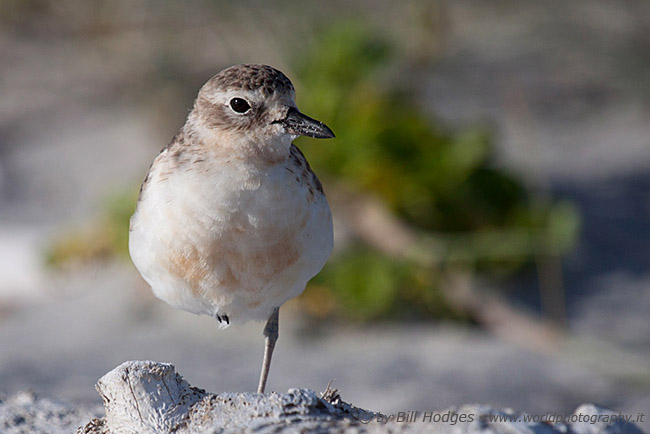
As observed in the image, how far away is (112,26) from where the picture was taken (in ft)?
29.6

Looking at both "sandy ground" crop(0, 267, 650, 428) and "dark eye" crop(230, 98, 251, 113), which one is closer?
"dark eye" crop(230, 98, 251, 113)

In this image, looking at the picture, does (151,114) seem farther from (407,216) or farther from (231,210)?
(231,210)

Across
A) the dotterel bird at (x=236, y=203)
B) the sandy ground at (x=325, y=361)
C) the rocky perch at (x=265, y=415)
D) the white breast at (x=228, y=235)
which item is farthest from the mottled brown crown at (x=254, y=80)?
the sandy ground at (x=325, y=361)

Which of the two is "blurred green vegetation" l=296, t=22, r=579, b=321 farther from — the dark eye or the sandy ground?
the dark eye

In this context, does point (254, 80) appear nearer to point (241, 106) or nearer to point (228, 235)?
point (241, 106)

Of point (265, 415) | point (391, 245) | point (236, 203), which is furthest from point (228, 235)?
point (391, 245)

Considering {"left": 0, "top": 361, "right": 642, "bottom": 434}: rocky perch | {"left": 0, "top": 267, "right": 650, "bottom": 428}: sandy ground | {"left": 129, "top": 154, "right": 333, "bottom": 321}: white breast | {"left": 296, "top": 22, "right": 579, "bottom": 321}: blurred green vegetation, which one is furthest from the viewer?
{"left": 296, "top": 22, "right": 579, "bottom": 321}: blurred green vegetation

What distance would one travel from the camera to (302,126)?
2.15 metres

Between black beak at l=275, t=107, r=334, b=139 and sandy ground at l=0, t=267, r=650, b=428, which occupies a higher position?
sandy ground at l=0, t=267, r=650, b=428

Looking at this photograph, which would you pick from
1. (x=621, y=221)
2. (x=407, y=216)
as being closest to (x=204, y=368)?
(x=407, y=216)

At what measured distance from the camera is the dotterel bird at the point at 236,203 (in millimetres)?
2131

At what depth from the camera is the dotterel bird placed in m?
2.13

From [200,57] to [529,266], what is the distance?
5118 millimetres

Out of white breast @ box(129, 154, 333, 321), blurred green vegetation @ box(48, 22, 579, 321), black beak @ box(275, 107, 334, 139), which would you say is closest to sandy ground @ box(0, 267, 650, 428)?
blurred green vegetation @ box(48, 22, 579, 321)
